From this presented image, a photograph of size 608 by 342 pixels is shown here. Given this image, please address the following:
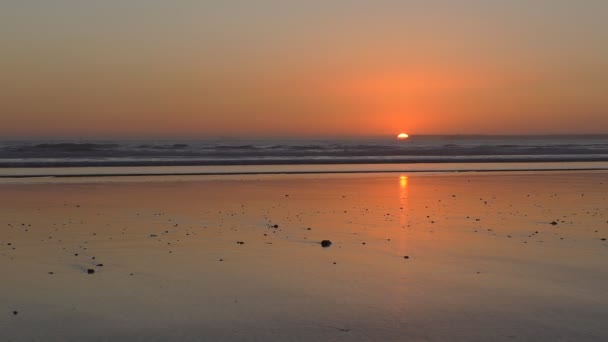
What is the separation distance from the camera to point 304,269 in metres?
10.0

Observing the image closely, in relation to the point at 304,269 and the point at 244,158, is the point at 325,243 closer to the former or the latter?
the point at 304,269

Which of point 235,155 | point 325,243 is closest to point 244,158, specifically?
point 235,155

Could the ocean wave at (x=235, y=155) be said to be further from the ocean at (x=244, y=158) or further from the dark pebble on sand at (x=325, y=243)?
the dark pebble on sand at (x=325, y=243)

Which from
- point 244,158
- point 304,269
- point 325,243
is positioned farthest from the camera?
point 244,158

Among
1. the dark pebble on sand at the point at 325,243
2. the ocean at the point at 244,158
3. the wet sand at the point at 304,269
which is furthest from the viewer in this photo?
the ocean at the point at 244,158

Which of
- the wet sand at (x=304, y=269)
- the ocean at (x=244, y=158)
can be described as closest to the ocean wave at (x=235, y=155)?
the ocean at (x=244, y=158)

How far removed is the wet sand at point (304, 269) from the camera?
7.26 meters

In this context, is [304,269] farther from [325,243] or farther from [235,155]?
[235,155]

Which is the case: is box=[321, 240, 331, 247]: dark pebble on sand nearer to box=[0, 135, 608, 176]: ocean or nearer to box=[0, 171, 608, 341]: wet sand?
box=[0, 171, 608, 341]: wet sand

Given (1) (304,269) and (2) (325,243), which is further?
(2) (325,243)

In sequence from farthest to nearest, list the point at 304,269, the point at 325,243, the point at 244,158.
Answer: the point at 244,158 < the point at 325,243 < the point at 304,269

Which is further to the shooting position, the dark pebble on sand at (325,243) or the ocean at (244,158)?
the ocean at (244,158)

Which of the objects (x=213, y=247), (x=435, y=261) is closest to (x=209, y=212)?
(x=213, y=247)

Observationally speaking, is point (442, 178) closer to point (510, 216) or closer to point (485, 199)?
point (485, 199)
